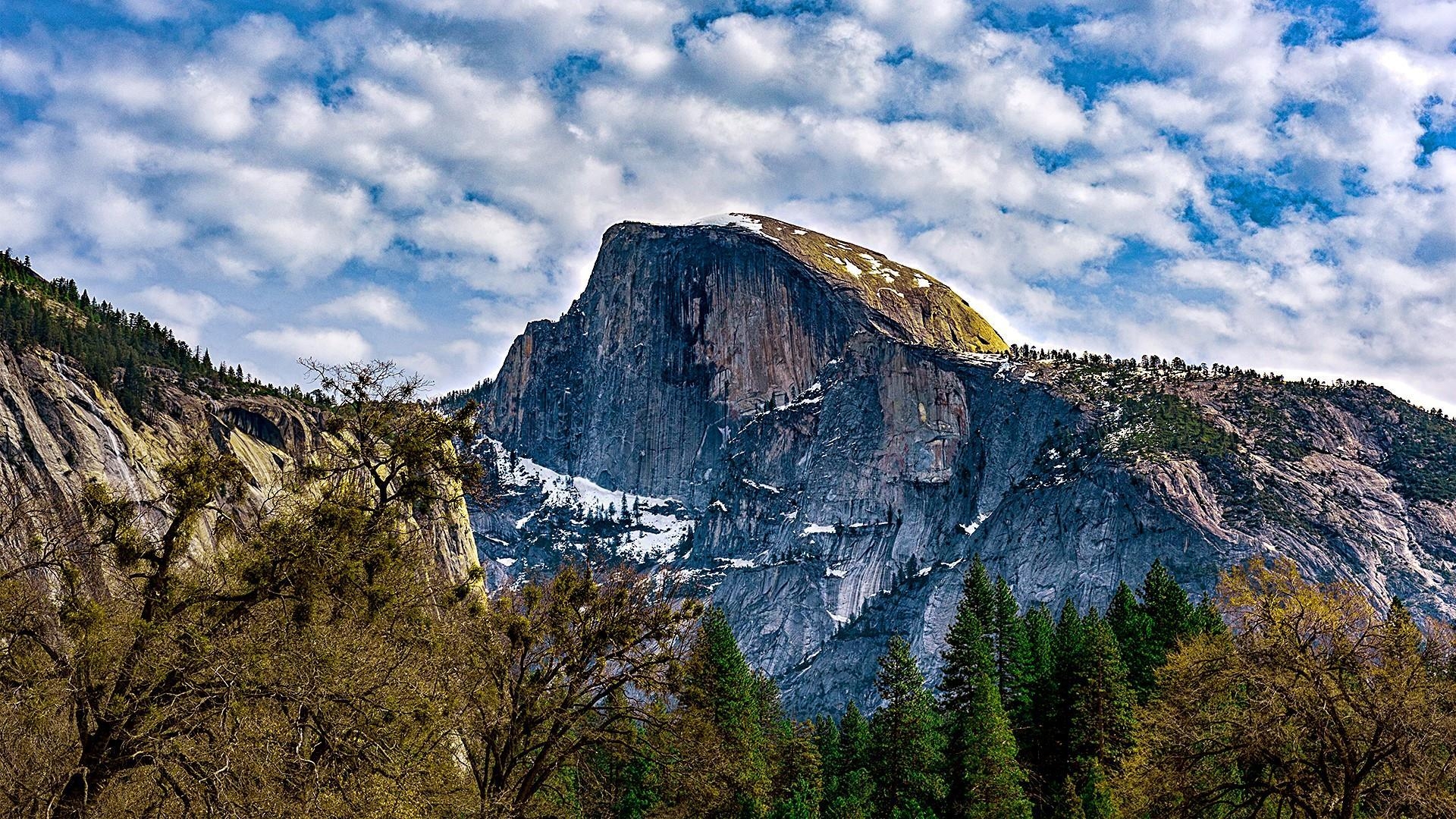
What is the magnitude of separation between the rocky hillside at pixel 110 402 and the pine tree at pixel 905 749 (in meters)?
26.3

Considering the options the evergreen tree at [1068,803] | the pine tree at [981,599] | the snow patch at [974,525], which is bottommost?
the evergreen tree at [1068,803]

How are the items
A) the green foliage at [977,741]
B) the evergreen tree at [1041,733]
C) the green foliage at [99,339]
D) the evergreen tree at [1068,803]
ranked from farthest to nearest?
the green foliage at [99,339] < the evergreen tree at [1041,733] < the green foliage at [977,741] < the evergreen tree at [1068,803]

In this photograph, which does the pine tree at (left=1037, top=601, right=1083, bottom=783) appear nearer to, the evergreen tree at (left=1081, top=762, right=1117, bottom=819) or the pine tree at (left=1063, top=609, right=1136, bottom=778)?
the pine tree at (left=1063, top=609, right=1136, bottom=778)

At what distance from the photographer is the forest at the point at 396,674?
44.3 ft

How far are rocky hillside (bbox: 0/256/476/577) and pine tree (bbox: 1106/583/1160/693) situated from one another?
35416 millimetres

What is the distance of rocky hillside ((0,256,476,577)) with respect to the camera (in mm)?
73938

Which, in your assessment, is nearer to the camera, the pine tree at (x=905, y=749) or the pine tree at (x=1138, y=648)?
the pine tree at (x=905, y=749)

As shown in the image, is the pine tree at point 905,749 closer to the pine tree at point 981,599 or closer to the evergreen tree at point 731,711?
the evergreen tree at point 731,711

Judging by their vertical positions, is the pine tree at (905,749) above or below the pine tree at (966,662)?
below

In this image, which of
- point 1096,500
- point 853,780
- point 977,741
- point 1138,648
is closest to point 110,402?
point 853,780

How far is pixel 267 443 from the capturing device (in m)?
99.2

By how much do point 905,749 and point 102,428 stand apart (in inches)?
2393

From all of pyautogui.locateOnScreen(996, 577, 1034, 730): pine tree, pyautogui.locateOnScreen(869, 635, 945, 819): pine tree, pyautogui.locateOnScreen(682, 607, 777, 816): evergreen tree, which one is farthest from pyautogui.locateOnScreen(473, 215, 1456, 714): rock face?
pyautogui.locateOnScreen(869, 635, 945, 819): pine tree

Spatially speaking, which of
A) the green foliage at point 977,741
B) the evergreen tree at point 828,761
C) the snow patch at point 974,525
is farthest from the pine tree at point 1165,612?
the snow patch at point 974,525
